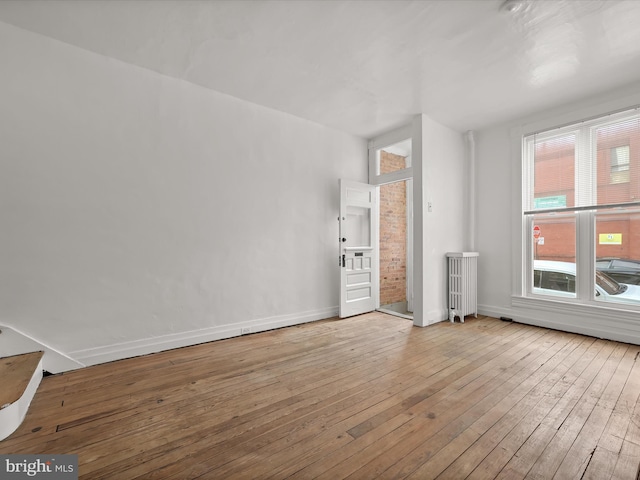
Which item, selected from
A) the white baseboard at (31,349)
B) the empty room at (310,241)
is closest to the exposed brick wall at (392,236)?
the empty room at (310,241)

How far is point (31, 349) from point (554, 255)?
5.95 metres

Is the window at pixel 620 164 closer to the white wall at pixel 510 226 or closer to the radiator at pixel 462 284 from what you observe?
the white wall at pixel 510 226

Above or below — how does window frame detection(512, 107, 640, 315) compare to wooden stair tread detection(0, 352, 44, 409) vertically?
above

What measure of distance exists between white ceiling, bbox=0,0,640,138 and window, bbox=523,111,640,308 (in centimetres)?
56

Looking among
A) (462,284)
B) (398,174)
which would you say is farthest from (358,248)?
(462,284)

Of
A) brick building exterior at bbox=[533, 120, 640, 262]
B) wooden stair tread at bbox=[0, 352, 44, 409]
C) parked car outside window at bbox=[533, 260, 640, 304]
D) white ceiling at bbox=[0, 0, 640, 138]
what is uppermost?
white ceiling at bbox=[0, 0, 640, 138]

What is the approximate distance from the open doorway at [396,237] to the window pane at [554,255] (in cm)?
202

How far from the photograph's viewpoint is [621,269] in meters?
3.45

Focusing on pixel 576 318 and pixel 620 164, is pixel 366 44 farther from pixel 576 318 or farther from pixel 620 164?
pixel 576 318

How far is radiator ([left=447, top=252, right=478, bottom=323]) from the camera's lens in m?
4.31

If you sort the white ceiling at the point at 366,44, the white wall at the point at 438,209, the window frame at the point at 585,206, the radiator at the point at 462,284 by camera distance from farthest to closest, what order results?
the radiator at the point at 462,284, the white wall at the point at 438,209, the window frame at the point at 585,206, the white ceiling at the point at 366,44

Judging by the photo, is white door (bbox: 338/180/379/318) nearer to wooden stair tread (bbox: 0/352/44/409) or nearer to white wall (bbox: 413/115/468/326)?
white wall (bbox: 413/115/468/326)

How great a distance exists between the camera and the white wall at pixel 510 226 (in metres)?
3.52

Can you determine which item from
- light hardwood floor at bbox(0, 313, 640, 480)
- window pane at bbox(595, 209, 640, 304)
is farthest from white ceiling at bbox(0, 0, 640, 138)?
light hardwood floor at bbox(0, 313, 640, 480)
